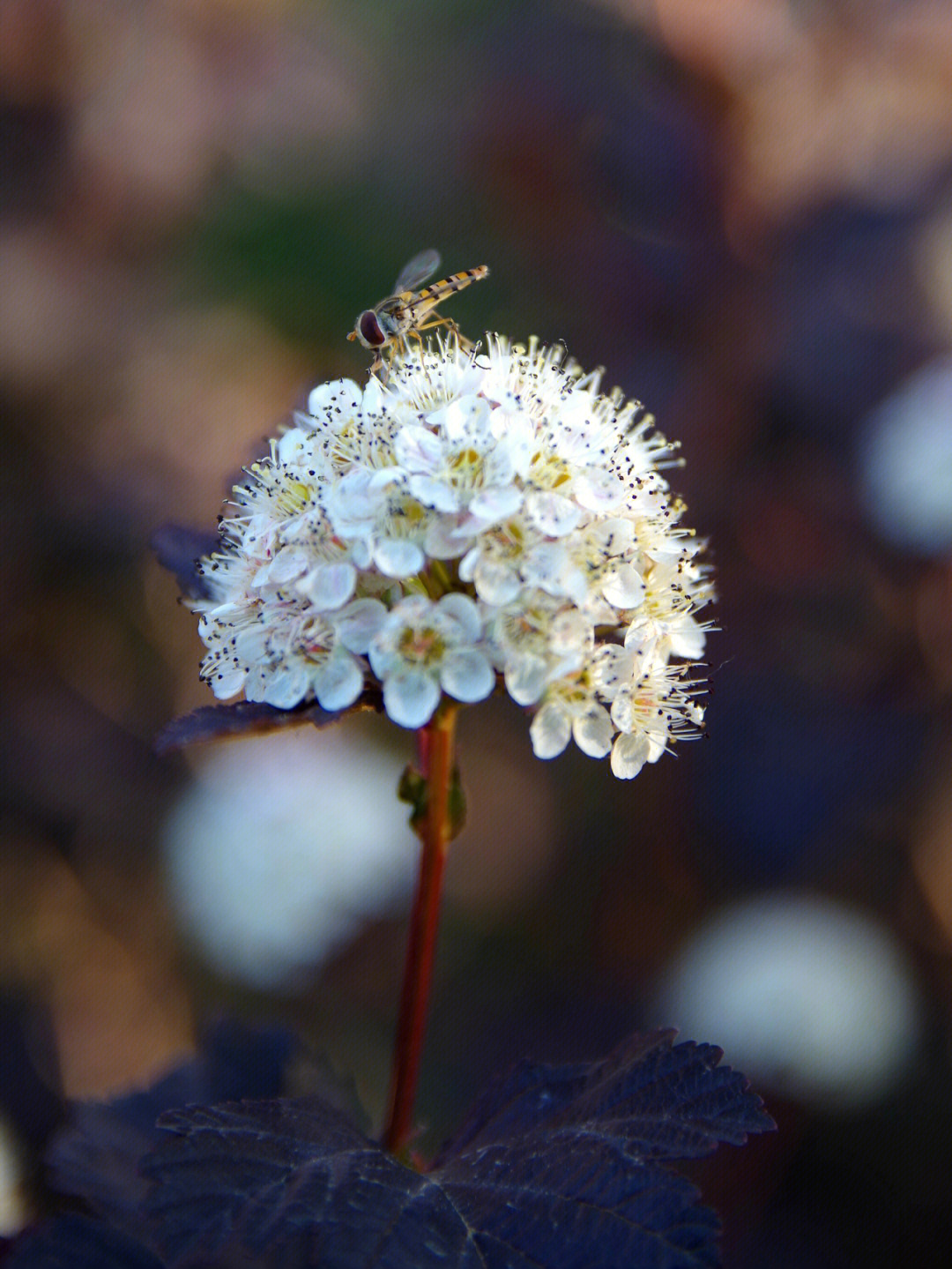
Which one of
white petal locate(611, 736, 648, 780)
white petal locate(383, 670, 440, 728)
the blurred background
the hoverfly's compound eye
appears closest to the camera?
white petal locate(383, 670, 440, 728)

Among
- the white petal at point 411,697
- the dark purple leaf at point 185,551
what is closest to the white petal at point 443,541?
the white petal at point 411,697

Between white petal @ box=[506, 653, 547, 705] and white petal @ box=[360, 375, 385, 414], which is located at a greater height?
white petal @ box=[360, 375, 385, 414]

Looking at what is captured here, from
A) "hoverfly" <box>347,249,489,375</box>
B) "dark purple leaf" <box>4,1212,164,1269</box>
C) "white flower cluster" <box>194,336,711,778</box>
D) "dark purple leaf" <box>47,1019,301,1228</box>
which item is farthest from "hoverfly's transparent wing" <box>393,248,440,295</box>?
"dark purple leaf" <box>4,1212,164,1269</box>

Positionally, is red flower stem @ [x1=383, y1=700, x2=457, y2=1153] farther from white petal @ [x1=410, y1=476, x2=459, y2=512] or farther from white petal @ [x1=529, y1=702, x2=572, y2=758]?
white petal @ [x1=410, y1=476, x2=459, y2=512]

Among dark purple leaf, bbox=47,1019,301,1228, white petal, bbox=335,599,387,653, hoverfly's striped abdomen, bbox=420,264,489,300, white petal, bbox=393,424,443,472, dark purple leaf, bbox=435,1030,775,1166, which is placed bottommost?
dark purple leaf, bbox=435,1030,775,1166

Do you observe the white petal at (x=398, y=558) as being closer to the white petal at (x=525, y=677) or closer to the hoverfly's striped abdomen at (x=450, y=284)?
the white petal at (x=525, y=677)

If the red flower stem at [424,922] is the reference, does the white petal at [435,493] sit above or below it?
above

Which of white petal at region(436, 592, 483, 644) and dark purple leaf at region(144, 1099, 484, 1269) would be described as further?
white petal at region(436, 592, 483, 644)

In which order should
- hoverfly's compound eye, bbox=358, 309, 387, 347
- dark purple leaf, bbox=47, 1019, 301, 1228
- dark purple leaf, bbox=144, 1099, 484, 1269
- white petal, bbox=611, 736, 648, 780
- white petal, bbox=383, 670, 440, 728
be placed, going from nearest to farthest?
1. dark purple leaf, bbox=144, 1099, 484, 1269
2. white petal, bbox=383, 670, 440, 728
3. white petal, bbox=611, 736, 648, 780
4. dark purple leaf, bbox=47, 1019, 301, 1228
5. hoverfly's compound eye, bbox=358, 309, 387, 347
